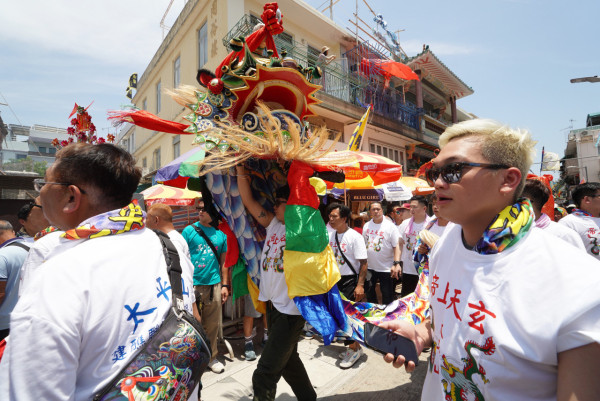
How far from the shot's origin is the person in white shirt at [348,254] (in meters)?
4.50

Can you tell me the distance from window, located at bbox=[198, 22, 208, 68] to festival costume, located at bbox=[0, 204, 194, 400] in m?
11.3

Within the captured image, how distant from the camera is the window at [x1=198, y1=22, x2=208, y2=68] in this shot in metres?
→ 11.0

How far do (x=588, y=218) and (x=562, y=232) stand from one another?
2.18 metres

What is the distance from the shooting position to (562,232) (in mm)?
2916

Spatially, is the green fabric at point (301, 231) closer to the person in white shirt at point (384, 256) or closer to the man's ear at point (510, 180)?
the man's ear at point (510, 180)

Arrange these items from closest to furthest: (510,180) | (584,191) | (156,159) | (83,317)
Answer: (83,317), (510,180), (584,191), (156,159)

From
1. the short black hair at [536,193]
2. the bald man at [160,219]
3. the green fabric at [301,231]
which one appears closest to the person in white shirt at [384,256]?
the short black hair at [536,193]

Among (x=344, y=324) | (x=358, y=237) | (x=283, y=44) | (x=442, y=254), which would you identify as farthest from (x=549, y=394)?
(x=283, y=44)

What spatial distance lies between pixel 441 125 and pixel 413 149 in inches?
174

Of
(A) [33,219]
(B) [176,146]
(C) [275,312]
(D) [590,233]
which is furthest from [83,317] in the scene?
(B) [176,146]

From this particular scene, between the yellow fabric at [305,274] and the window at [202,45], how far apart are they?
1066cm

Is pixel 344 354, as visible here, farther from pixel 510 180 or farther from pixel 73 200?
pixel 73 200

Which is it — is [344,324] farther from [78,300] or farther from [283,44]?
[283,44]

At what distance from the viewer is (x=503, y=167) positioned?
1.26 metres
